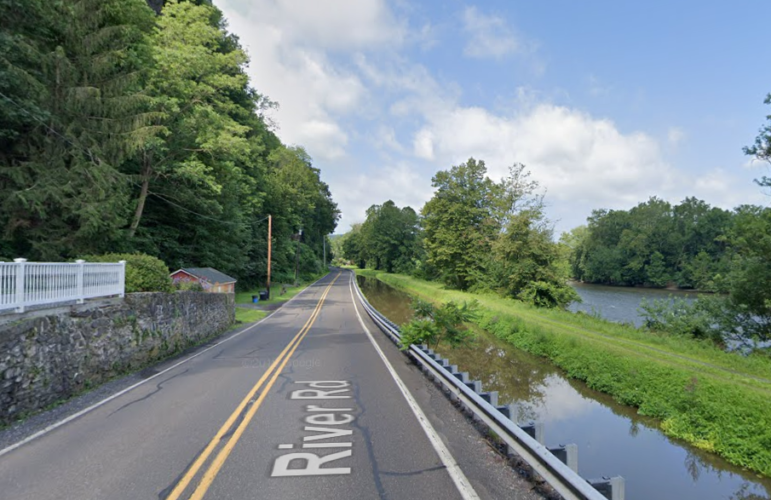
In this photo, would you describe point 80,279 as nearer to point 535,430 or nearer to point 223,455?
point 223,455

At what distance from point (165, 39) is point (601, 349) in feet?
97.4

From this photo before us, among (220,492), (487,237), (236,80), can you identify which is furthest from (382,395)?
(487,237)

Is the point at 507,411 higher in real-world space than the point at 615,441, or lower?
higher

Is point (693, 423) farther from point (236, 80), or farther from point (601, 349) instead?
point (236, 80)

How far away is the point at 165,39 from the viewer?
79.5 ft

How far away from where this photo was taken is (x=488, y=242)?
37156 millimetres

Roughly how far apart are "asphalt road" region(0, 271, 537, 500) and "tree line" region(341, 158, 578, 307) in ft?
74.1

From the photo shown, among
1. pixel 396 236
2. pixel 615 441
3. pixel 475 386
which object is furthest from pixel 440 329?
pixel 396 236

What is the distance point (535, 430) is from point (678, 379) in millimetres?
8533

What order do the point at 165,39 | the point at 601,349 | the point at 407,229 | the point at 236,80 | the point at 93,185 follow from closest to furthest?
the point at 601,349 → the point at 93,185 → the point at 165,39 → the point at 236,80 → the point at 407,229

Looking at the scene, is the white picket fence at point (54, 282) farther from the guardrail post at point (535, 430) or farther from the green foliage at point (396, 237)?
the green foliage at point (396, 237)

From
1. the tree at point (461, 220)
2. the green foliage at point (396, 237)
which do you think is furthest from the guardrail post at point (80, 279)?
the green foliage at point (396, 237)

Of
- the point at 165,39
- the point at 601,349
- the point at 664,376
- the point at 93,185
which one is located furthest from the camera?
the point at 165,39

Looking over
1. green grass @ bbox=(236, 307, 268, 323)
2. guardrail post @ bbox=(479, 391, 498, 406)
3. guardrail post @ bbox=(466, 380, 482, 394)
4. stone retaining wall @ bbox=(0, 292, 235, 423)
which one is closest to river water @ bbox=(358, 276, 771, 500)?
guardrail post @ bbox=(479, 391, 498, 406)
